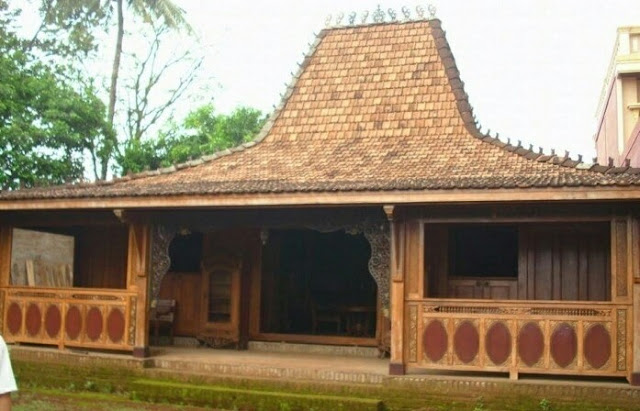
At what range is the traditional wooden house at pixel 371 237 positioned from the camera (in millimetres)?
10023

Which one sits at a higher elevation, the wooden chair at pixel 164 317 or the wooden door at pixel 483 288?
the wooden door at pixel 483 288

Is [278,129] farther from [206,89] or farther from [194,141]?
[206,89]

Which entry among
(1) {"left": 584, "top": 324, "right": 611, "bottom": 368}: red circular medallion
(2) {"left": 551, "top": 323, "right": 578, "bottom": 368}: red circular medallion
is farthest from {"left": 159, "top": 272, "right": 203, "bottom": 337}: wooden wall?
(1) {"left": 584, "top": 324, "right": 611, "bottom": 368}: red circular medallion

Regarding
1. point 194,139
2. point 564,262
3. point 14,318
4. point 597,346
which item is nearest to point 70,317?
point 14,318

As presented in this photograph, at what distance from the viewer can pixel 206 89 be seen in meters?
34.8

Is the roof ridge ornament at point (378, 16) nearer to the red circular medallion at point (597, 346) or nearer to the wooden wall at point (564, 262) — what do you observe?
the wooden wall at point (564, 262)

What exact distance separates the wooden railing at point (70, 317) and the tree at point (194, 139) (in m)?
11.0

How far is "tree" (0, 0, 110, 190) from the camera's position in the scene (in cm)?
1936

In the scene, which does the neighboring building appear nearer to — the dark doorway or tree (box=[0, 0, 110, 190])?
the dark doorway

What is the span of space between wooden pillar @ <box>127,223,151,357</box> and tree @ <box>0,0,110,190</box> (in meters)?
8.17

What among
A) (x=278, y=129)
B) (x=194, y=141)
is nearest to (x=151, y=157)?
(x=194, y=141)

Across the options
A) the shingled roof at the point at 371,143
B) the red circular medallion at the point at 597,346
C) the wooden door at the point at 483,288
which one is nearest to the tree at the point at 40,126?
the shingled roof at the point at 371,143

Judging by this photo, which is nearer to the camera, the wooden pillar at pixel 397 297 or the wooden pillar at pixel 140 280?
the wooden pillar at pixel 397 297

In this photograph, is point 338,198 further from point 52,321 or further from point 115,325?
point 52,321
